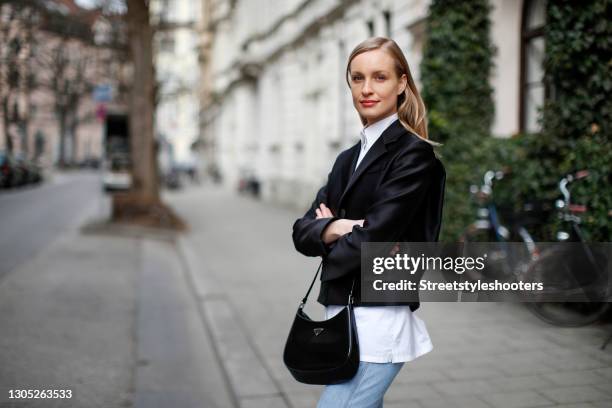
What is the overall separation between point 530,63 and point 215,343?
5478 mm

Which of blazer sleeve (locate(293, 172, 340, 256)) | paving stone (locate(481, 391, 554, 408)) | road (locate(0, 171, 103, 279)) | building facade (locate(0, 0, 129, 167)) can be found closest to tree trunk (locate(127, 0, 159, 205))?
building facade (locate(0, 0, 129, 167))

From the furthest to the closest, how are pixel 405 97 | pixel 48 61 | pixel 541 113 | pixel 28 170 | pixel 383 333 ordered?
pixel 28 170 < pixel 48 61 < pixel 541 113 < pixel 405 97 < pixel 383 333

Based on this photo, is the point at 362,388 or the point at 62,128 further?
the point at 62,128

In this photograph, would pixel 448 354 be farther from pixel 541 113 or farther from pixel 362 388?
pixel 362 388

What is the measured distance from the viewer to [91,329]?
6.19 meters

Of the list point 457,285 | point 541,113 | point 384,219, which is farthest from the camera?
point 541,113

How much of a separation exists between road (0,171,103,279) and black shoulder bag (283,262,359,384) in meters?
7.55

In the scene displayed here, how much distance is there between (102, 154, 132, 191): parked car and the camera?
29.5 metres

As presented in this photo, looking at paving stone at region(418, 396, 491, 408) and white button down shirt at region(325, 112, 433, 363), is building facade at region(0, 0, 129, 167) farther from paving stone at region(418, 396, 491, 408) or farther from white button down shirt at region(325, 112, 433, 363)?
white button down shirt at region(325, 112, 433, 363)

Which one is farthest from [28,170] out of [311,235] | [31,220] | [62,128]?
[311,235]

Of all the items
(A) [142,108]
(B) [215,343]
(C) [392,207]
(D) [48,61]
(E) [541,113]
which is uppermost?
(D) [48,61]

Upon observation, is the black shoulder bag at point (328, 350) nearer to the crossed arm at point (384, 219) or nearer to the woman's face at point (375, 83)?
the crossed arm at point (384, 219)

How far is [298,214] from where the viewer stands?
18.2 meters

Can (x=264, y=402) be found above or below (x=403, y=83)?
below
